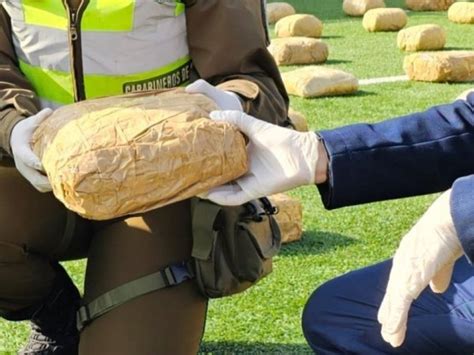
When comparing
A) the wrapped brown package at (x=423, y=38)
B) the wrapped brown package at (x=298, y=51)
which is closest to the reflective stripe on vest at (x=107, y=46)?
the wrapped brown package at (x=298, y=51)

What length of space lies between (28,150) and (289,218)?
1.58 metres

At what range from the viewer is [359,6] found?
9461 millimetres

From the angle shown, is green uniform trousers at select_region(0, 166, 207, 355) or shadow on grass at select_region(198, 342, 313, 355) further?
A: shadow on grass at select_region(198, 342, 313, 355)

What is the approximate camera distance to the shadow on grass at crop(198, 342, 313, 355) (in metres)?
2.76

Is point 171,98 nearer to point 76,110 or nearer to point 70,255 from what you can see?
point 76,110

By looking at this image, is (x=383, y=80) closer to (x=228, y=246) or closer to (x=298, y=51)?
(x=298, y=51)

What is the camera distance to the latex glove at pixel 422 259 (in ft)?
5.85

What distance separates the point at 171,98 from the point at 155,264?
0.35 metres

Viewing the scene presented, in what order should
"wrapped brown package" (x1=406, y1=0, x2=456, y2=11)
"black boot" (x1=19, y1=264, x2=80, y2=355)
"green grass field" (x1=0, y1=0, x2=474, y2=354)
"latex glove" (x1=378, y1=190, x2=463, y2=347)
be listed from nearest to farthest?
"latex glove" (x1=378, y1=190, x2=463, y2=347), "black boot" (x1=19, y1=264, x2=80, y2=355), "green grass field" (x1=0, y1=0, x2=474, y2=354), "wrapped brown package" (x1=406, y1=0, x2=456, y2=11)

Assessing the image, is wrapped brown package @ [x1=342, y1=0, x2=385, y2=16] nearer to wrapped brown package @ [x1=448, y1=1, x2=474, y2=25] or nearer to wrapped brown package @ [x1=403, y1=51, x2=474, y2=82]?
wrapped brown package @ [x1=448, y1=1, x2=474, y2=25]

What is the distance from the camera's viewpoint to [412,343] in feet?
7.26

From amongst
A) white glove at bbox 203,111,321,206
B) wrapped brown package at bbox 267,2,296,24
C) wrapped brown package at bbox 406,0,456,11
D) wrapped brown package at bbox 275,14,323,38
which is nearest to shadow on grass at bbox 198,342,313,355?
white glove at bbox 203,111,321,206

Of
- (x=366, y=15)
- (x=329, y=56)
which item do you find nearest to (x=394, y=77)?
(x=329, y=56)

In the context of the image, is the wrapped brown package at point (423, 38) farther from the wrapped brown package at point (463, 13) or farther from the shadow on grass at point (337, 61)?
the wrapped brown package at point (463, 13)
